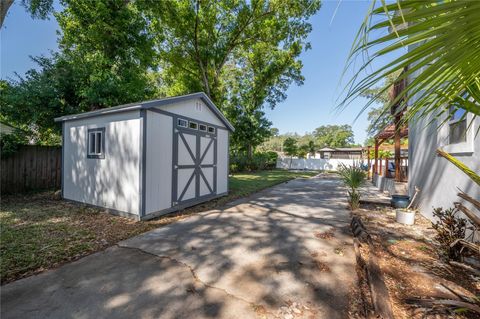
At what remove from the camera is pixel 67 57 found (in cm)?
1054

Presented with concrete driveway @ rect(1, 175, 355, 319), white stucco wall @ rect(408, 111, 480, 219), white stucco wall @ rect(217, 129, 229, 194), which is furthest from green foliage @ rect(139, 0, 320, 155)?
concrete driveway @ rect(1, 175, 355, 319)

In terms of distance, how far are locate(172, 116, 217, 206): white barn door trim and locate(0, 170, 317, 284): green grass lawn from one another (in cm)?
51

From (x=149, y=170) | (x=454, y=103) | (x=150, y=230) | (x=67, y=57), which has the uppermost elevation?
(x=67, y=57)

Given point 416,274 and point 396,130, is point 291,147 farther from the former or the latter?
point 396,130

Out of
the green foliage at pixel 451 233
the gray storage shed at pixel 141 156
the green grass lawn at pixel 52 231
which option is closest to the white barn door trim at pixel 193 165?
the gray storage shed at pixel 141 156

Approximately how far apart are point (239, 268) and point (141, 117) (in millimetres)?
3990

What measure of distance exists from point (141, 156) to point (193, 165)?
1.90 metres

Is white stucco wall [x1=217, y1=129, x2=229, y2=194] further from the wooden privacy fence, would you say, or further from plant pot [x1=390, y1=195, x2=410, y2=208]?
the wooden privacy fence

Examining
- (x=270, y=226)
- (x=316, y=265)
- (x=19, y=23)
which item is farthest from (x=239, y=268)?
(x=19, y=23)

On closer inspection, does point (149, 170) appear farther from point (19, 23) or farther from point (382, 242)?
point (19, 23)

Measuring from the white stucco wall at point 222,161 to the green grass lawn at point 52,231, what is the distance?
157cm

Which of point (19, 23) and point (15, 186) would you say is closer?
point (15, 186)

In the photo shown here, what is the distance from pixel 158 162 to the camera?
5.57 m

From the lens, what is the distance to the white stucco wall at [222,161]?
8156 millimetres
